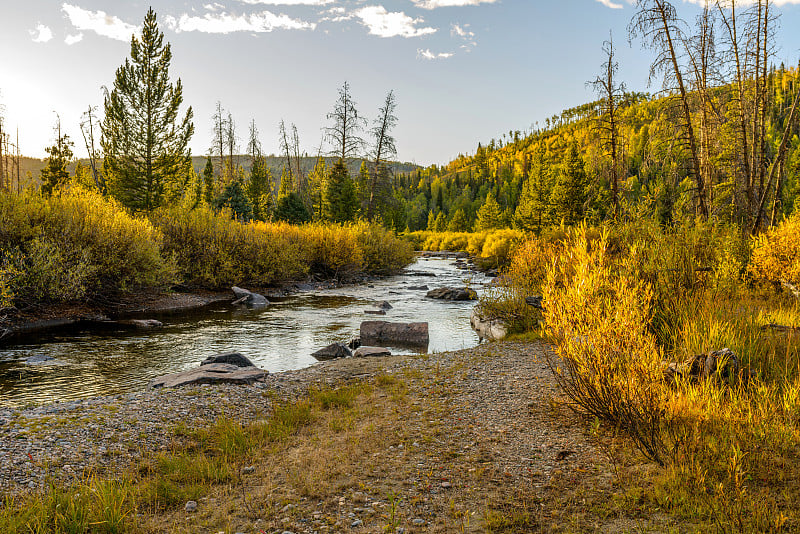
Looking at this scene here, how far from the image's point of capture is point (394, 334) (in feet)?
45.6

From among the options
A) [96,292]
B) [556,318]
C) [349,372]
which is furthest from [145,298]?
[556,318]

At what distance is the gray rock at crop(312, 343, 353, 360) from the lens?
11891mm

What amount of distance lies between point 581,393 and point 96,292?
17435 mm

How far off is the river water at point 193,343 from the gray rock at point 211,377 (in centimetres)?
76

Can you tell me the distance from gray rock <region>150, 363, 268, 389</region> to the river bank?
17.2 inches

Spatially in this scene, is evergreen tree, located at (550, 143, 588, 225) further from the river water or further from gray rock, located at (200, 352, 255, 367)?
gray rock, located at (200, 352, 255, 367)

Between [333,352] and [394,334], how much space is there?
2.44m

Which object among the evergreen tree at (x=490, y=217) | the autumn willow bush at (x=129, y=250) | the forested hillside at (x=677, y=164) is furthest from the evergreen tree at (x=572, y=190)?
the evergreen tree at (x=490, y=217)

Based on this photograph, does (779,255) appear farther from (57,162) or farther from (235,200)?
(57,162)

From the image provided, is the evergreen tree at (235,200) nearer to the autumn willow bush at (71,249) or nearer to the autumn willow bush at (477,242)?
the autumn willow bush at (477,242)

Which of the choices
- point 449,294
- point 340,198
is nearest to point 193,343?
point 449,294

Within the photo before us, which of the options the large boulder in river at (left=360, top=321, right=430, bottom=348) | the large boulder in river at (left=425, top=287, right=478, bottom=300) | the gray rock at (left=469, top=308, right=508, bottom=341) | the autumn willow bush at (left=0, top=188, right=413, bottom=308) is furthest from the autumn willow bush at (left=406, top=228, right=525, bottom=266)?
the large boulder in river at (left=360, top=321, right=430, bottom=348)

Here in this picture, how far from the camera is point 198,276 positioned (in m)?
22.7

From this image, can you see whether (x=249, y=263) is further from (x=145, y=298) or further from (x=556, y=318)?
(x=556, y=318)
